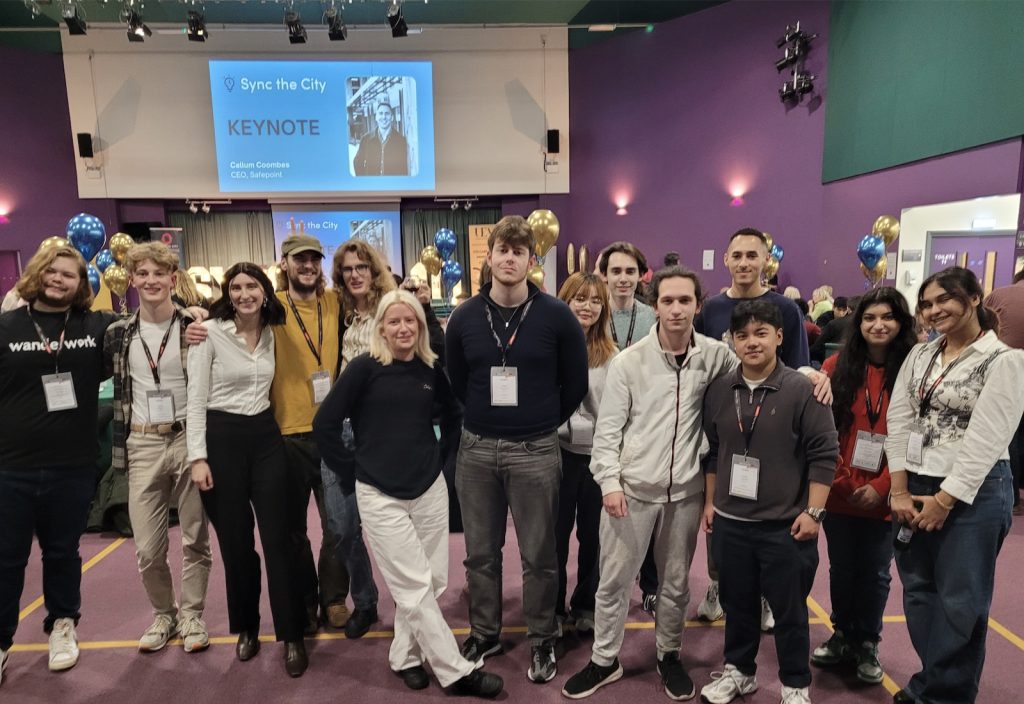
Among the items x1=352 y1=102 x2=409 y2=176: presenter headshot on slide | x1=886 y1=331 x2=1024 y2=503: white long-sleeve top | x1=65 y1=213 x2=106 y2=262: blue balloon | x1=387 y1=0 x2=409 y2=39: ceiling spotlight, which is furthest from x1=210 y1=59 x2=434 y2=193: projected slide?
x1=886 y1=331 x2=1024 y2=503: white long-sleeve top

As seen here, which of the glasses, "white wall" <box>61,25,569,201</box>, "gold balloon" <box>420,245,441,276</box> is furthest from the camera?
"white wall" <box>61,25,569,201</box>

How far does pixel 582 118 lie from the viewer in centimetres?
1075

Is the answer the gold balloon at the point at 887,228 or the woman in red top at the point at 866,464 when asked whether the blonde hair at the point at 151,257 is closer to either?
the woman in red top at the point at 866,464

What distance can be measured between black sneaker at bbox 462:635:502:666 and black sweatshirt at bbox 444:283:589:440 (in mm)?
934

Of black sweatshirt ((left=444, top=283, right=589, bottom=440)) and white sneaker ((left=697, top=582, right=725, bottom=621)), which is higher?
black sweatshirt ((left=444, top=283, right=589, bottom=440))

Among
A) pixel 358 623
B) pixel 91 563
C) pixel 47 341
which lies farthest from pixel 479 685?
pixel 91 563

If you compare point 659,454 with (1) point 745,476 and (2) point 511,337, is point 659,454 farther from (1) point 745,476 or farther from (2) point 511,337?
(2) point 511,337

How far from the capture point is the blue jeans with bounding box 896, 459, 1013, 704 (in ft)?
6.32

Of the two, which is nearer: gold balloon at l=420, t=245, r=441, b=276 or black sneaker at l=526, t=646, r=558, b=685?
black sneaker at l=526, t=646, r=558, b=685

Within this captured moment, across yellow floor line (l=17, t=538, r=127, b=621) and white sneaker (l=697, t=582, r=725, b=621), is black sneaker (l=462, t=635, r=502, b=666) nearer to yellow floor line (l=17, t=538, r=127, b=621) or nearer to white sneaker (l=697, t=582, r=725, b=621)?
white sneaker (l=697, t=582, r=725, b=621)

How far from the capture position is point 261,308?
2.47 m

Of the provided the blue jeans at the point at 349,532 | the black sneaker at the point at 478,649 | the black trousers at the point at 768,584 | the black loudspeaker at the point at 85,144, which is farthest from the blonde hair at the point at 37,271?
the black loudspeaker at the point at 85,144

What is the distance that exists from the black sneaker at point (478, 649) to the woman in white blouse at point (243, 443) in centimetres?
73

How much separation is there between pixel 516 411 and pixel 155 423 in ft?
5.15
